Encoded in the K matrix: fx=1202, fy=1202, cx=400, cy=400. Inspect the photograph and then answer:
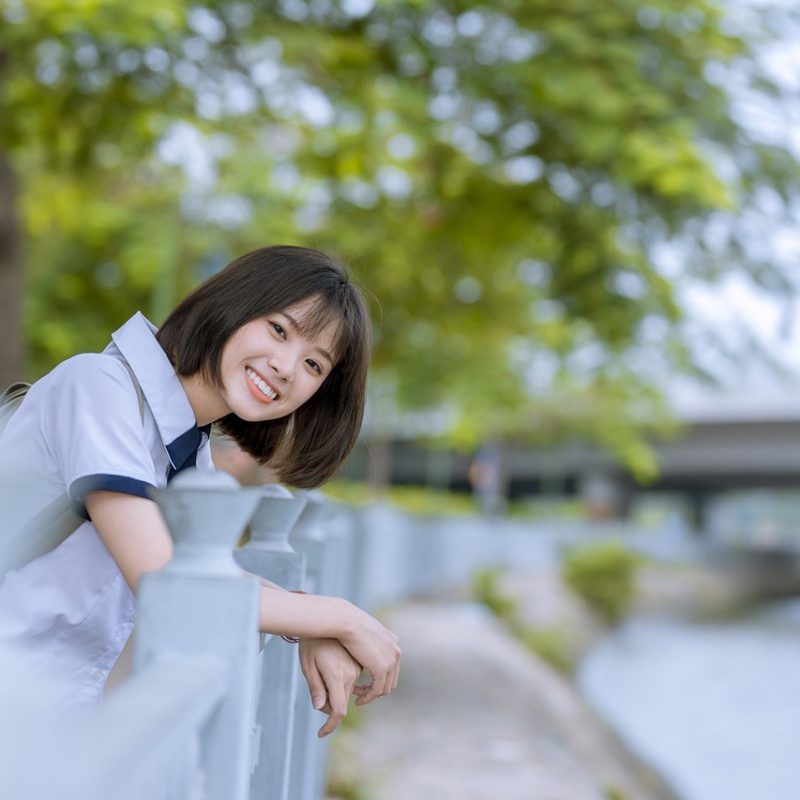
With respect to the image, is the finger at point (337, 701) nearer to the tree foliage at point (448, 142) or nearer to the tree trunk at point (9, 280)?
the tree foliage at point (448, 142)

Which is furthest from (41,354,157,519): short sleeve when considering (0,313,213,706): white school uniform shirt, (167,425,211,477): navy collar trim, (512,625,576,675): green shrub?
(512,625,576,675): green shrub

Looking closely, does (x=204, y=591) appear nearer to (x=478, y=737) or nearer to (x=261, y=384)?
(x=261, y=384)

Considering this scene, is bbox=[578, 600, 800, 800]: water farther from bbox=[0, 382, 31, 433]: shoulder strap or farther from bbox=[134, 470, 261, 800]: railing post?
bbox=[134, 470, 261, 800]: railing post

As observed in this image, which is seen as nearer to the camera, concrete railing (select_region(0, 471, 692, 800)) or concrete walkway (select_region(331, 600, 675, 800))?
concrete railing (select_region(0, 471, 692, 800))

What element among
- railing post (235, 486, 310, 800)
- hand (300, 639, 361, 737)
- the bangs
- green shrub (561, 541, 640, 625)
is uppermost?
the bangs

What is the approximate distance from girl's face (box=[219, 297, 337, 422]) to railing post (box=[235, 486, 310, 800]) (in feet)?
0.53

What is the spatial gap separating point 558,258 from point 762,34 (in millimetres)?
1861

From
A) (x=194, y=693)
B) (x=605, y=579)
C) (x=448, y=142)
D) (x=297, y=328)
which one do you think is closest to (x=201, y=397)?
(x=297, y=328)

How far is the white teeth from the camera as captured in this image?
2174mm

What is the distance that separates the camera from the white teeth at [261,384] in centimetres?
217

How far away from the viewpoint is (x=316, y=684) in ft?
6.49

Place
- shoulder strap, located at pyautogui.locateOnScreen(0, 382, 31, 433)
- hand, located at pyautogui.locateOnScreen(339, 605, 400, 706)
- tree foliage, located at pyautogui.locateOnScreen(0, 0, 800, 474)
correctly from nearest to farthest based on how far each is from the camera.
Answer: hand, located at pyautogui.locateOnScreen(339, 605, 400, 706) → shoulder strap, located at pyautogui.locateOnScreen(0, 382, 31, 433) → tree foliage, located at pyautogui.locateOnScreen(0, 0, 800, 474)

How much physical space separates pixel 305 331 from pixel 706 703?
12.3 meters

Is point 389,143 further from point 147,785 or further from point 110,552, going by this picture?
point 147,785
